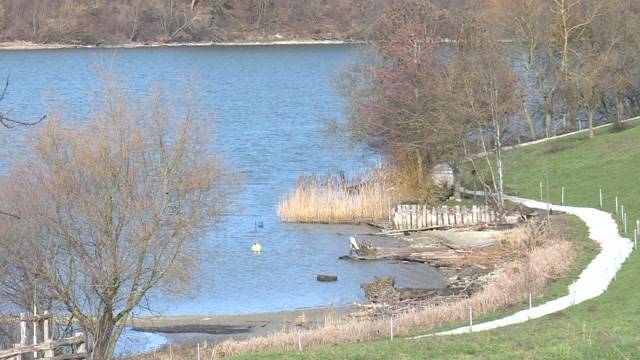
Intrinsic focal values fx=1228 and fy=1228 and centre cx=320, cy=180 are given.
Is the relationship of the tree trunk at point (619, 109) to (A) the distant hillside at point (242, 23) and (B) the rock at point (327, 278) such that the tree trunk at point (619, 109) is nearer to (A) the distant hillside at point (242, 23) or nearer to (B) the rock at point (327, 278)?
(B) the rock at point (327, 278)

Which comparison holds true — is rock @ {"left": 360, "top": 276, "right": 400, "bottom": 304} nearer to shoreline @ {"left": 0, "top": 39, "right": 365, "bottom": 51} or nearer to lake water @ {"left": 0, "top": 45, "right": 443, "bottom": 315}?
lake water @ {"left": 0, "top": 45, "right": 443, "bottom": 315}

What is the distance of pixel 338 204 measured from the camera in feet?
172

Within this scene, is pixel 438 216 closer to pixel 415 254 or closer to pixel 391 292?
pixel 415 254

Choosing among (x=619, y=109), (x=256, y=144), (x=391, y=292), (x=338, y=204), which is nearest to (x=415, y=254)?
(x=391, y=292)

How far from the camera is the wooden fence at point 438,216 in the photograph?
4853 centimetres

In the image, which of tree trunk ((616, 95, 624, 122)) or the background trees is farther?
tree trunk ((616, 95, 624, 122))

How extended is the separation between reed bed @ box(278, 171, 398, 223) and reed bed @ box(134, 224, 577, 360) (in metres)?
16.5

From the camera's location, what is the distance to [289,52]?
152625 mm

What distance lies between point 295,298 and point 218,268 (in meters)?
5.24

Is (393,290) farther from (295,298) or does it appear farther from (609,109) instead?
(609,109)

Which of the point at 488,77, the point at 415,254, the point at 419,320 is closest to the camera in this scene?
the point at 419,320

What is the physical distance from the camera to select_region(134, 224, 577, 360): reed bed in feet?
91.7

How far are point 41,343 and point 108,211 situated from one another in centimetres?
497

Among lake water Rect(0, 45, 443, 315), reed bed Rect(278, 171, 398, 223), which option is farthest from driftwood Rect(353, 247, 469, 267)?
reed bed Rect(278, 171, 398, 223)
